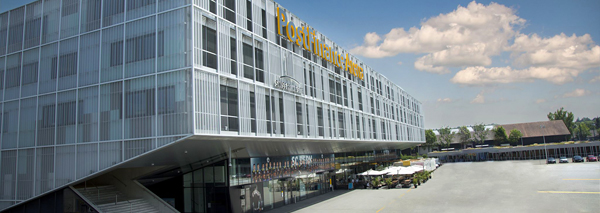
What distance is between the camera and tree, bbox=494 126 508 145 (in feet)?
328

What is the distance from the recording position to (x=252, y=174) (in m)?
26.9

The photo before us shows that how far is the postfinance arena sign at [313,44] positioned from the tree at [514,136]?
7781 centimetres

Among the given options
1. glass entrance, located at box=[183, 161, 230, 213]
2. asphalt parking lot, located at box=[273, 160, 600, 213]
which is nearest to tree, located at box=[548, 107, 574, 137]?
asphalt parking lot, located at box=[273, 160, 600, 213]

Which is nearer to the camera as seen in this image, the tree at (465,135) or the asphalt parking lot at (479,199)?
the asphalt parking lot at (479,199)

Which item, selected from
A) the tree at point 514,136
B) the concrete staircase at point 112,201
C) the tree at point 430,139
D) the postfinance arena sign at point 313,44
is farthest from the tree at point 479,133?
the concrete staircase at point 112,201

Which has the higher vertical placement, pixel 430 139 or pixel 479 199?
pixel 430 139

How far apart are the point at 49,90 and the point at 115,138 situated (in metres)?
6.56

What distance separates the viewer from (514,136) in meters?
98.7

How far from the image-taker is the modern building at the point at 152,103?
58.2 ft

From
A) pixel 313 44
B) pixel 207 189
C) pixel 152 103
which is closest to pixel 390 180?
pixel 313 44

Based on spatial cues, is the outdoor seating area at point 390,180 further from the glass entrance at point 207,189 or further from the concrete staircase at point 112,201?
the concrete staircase at point 112,201

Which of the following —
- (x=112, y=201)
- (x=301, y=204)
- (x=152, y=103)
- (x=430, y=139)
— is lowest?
(x=301, y=204)

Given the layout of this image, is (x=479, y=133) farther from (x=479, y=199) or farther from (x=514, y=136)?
(x=479, y=199)

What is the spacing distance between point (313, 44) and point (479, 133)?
89.6 meters
